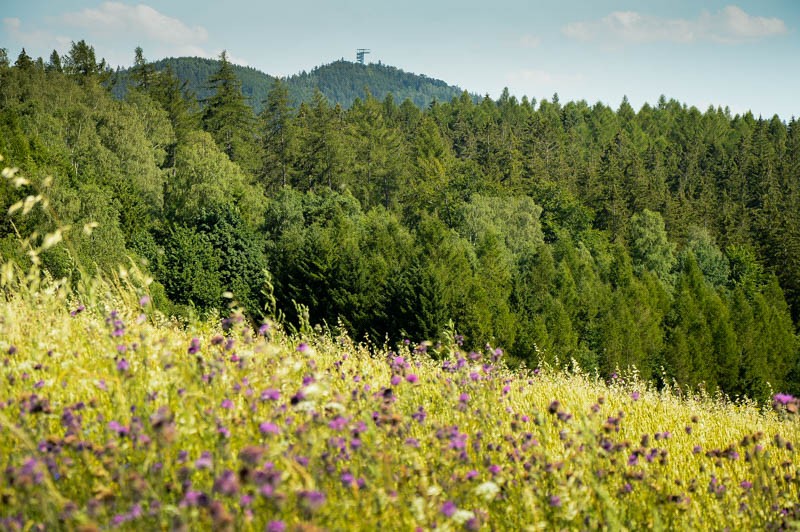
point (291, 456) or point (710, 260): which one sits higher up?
point (291, 456)

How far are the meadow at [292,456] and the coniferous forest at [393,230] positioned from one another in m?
12.7

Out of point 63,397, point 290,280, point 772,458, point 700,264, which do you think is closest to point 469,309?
point 290,280

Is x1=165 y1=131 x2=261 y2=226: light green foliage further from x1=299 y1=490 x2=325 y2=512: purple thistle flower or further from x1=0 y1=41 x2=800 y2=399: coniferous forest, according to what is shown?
x1=299 y1=490 x2=325 y2=512: purple thistle flower

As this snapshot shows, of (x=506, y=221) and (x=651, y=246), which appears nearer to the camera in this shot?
(x=506, y=221)

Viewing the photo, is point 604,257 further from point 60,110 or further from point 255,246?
point 60,110

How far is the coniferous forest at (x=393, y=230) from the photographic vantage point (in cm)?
3706

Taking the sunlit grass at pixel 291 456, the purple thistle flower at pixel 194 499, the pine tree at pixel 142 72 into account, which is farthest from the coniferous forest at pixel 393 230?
the purple thistle flower at pixel 194 499

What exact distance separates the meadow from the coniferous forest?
12.7 metres

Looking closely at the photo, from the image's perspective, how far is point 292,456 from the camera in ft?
9.73

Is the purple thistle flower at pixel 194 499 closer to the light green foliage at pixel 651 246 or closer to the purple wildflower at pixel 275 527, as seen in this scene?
the purple wildflower at pixel 275 527

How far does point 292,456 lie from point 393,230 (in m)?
51.1

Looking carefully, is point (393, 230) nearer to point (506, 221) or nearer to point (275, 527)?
point (506, 221)

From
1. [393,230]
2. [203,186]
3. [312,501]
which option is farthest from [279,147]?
[312,501]

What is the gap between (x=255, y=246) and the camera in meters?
45.3
